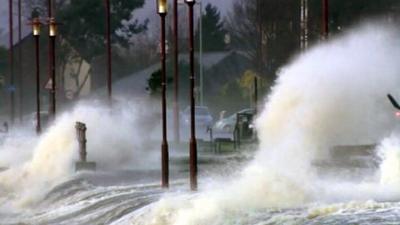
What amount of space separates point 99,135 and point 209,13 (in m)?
87.1

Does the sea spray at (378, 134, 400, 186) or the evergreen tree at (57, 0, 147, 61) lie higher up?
the evergreen tree at (57, 0, 147, 61)

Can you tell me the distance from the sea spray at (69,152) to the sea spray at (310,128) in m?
6.77

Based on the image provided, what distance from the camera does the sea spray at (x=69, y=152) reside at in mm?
28334

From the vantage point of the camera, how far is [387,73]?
24.5 metres

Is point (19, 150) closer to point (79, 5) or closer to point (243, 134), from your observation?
point (243, 134)

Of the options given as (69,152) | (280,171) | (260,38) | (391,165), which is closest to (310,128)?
(391,165)

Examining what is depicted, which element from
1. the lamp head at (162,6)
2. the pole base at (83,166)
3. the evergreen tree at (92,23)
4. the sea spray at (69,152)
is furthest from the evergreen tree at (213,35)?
the lamp head at (162,6)

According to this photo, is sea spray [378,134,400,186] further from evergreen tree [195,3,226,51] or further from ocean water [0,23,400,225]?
evergreen tree [195,3,226,51]

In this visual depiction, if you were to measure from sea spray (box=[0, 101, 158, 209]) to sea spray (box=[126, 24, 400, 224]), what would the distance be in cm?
677

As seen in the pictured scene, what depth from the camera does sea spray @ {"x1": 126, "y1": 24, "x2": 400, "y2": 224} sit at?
16625 mm

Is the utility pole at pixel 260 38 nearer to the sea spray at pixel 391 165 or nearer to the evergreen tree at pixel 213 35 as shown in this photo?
the sea spray at pixel 391 165

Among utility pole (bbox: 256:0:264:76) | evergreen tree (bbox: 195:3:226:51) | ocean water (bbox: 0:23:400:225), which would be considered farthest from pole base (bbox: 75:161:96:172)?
evergreen tree (bbox: 195:3:226:51)

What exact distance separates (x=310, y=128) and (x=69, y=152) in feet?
36.6

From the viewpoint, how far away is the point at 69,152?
103 feet
